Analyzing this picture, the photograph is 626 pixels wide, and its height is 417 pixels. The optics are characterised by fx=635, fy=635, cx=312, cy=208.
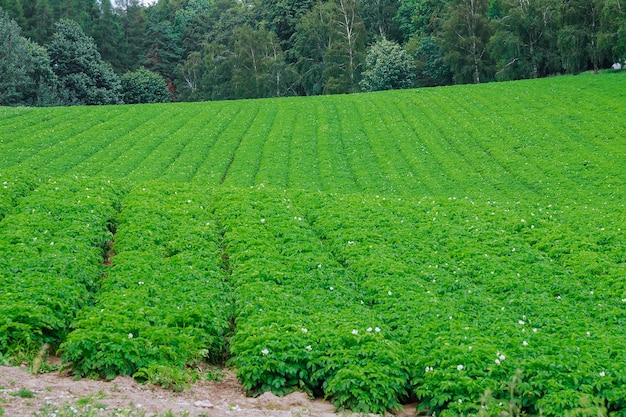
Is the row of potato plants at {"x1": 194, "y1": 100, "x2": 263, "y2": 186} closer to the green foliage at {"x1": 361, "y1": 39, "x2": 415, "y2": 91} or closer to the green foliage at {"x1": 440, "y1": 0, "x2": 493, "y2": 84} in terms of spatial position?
the green foliage at {"x1": 361, "y1": 39, "x2": 415, "y2": 91}

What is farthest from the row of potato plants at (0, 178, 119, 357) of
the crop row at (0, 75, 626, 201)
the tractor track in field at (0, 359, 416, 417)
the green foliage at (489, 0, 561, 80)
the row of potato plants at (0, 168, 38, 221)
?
the green foliage at (489, 0, 561, 80)

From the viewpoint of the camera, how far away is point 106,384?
12633mm

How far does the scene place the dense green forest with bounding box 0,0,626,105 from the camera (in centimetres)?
7012

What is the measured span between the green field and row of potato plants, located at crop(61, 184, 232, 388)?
64 mm

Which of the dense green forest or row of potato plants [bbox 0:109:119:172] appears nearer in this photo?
row of potato plants [bbox 0:109:119:172]

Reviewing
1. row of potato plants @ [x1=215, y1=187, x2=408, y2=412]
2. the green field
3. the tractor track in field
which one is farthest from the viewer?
the green field

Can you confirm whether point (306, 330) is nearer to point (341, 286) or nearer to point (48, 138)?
point (341, 286)

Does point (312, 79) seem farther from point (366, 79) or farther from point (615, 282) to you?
point (615, 282)

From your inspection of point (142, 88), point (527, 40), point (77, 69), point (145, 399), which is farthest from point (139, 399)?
point (142, 88)

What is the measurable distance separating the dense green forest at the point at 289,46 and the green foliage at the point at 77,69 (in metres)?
0.16

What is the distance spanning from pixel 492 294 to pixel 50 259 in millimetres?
12291

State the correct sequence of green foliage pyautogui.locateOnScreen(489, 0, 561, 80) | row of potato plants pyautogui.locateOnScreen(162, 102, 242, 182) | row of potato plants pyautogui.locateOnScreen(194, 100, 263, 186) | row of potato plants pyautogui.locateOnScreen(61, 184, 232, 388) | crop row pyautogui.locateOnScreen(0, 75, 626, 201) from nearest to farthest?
row of potato plants pyautogui.locateOnScreen(61, 184, 232, 388), crop row pyautogui.locateOnScreen(0, 75, 626, 201), row of potato plants pyautogui.locateOnScreen(194, 100, 263, 186), row of potato plants pyautogui.locateOnScreen(162, 102, 242, 182), green foliage pyautogui.locateOnScreen(489, 0, 561, 80)

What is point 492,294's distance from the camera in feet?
56.6

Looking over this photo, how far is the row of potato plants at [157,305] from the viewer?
43.8 ft
